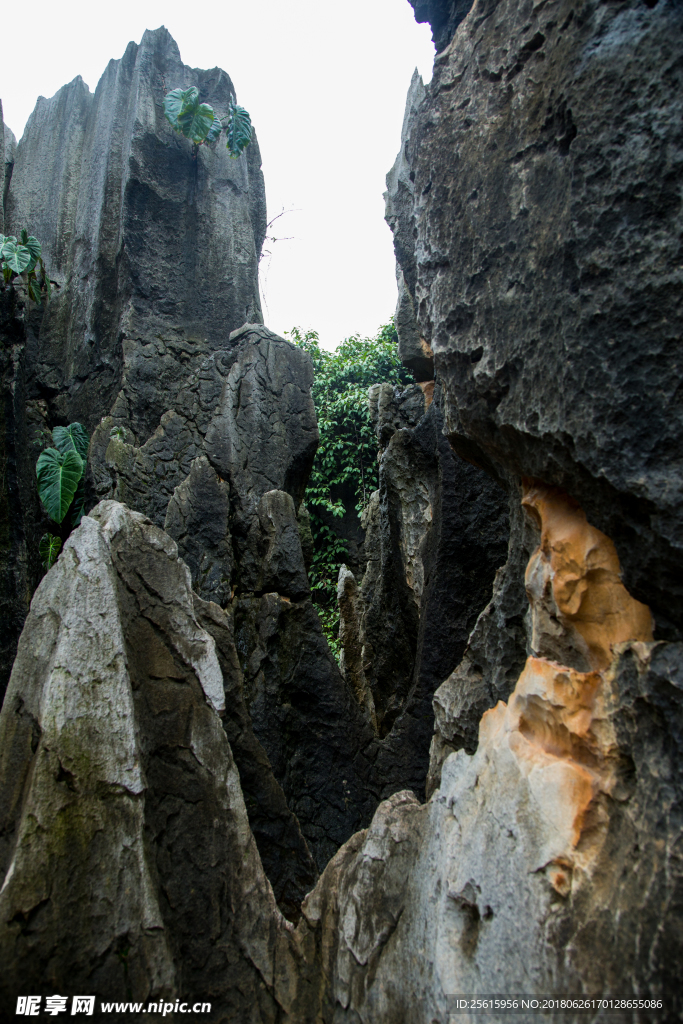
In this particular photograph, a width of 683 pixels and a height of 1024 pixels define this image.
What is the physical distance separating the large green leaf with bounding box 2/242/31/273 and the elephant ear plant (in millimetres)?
1836

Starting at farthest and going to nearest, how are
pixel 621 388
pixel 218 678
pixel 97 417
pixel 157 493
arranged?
pixel 97 417 → pixel 157 493 → pixel 218 678 → pixel 621 388

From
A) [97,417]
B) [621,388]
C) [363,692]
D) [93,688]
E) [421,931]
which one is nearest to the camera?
[621,388]

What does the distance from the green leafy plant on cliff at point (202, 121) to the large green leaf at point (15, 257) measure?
2.82m

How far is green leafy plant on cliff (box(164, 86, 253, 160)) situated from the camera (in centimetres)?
791

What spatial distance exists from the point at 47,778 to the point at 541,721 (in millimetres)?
1577

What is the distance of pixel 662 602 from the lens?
1641 mm

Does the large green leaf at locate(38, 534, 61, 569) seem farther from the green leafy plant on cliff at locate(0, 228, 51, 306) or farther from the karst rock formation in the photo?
the karst rock formation

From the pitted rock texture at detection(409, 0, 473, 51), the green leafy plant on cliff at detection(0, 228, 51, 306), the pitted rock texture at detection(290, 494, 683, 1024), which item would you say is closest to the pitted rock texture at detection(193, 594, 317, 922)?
the pitted rock texture at detection(290, 494, 683, 1024)

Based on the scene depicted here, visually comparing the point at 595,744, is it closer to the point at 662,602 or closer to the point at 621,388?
the point at 662,602

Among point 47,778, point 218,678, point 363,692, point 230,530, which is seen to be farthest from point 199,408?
point 47,778

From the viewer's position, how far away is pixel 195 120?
798 centimetres

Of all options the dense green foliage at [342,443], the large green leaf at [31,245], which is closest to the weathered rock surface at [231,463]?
the large green leaf at [31,245]

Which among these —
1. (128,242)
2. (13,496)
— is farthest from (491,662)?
(128,242)

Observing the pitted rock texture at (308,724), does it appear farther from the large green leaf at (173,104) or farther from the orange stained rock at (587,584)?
the large green leaf at (173,104)
